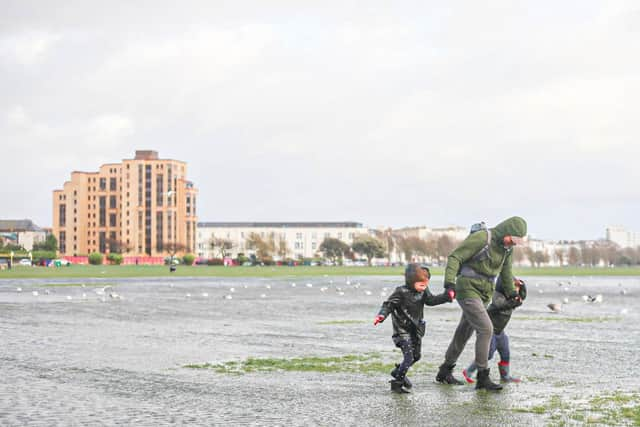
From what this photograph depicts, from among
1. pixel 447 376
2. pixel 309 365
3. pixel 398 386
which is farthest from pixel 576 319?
pixel 398 386

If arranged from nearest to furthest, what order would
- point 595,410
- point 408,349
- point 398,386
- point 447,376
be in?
point 595,410, point 398,386, point 408,349, point 447,376

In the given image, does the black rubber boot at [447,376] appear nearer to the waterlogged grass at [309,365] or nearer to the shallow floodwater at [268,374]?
the shallow floodwater at [268,374]

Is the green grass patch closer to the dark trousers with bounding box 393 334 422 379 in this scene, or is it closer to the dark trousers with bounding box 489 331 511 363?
the dark trousers with bounding box 489 331 511 363

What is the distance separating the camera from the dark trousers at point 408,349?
33.9 ft

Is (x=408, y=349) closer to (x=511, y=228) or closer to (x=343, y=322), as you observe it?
(x=511, y=228)

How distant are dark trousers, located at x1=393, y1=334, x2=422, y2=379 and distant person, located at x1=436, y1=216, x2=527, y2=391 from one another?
1.92ft

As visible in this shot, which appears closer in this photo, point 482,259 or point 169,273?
point 482,259

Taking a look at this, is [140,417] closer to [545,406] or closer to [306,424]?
[306,424]

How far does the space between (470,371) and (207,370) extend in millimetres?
3556

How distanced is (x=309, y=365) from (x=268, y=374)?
110 cm

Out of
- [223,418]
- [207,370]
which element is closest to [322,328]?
[207,370]

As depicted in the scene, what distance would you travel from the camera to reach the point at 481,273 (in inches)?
429

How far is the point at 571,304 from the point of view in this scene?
1287 inches

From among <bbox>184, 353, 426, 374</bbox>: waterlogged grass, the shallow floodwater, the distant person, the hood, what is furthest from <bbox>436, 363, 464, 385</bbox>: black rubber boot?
the hood
